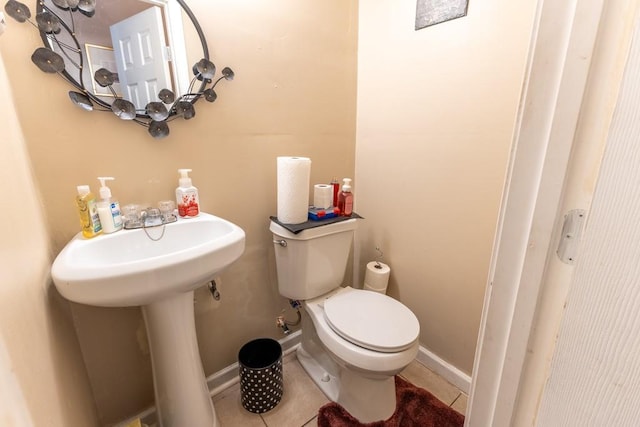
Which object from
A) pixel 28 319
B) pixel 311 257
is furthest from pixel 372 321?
pixel 28 319

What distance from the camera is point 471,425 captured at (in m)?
0.54

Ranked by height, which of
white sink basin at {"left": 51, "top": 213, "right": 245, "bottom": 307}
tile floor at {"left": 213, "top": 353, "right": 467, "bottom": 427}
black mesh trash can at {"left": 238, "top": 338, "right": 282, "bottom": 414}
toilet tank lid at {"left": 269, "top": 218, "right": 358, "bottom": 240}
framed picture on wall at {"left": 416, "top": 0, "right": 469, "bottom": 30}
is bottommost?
tile floor at {"left": 213, "top": 353, "right": 467, "bottom": 427}

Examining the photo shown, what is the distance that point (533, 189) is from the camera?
0.39 meters

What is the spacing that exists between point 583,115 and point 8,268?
0.88m

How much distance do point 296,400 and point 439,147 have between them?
50.8 inches

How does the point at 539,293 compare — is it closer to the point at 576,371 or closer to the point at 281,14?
the point at 576,371

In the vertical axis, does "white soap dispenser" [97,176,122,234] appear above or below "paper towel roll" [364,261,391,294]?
Result: above

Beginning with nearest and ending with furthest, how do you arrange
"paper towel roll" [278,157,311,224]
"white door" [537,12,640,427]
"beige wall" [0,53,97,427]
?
1. "white door" [537,12,640,427]
2. "beige wall" [0,53,97,427]
3. "paper towel roll" [278,157,311,224]

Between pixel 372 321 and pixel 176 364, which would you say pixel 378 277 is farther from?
pixel 176 364

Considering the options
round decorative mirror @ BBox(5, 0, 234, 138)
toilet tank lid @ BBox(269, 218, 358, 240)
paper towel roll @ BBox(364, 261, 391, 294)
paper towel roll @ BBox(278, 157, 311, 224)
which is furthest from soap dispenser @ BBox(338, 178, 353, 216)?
round decorative mirror @ BBox(5, 0, 234, 138)

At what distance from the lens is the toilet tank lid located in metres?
1.21

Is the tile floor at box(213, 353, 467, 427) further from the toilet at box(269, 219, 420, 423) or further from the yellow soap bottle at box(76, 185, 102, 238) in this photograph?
the yellow soap bottle at box(76, 185, 102, 238)

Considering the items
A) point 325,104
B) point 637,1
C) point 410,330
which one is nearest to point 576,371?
point 637,1

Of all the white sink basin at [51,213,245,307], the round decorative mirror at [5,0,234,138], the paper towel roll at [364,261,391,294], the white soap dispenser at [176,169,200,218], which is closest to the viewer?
the white sink basin at [51,213,245,307]
